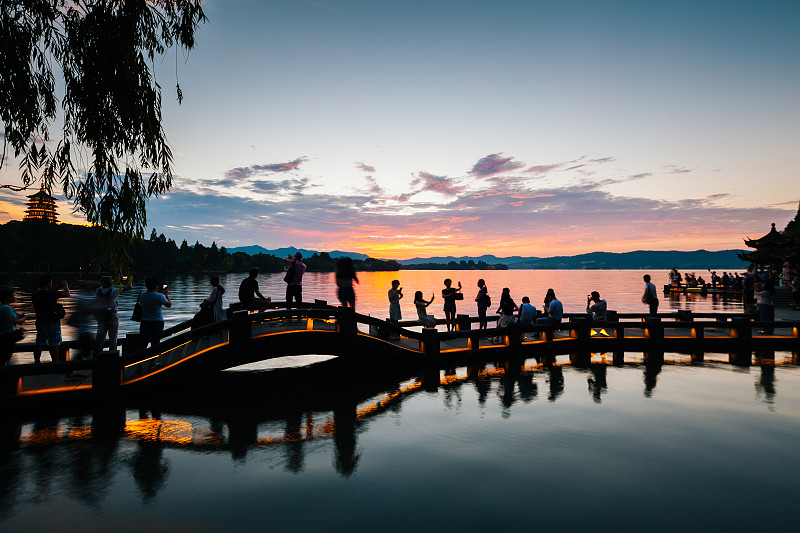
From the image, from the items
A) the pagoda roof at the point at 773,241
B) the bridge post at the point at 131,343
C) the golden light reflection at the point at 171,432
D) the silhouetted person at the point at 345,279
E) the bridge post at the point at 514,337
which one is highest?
the pagoda roof at the point at 773,241

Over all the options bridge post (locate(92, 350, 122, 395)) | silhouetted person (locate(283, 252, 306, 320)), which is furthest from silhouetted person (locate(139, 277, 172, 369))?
silhouetted person (locate(283, 252, 306, 320))

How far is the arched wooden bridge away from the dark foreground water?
0.77 metres

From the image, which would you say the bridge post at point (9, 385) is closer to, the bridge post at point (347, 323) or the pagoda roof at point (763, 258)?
the bridge post at point (347, 323)

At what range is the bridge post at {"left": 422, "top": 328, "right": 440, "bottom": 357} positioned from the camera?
12.8 metres

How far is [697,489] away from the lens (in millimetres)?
5312

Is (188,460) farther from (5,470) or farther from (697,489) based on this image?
(697,489)

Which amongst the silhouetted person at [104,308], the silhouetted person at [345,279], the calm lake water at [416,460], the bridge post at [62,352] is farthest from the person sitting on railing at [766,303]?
the bridge post at [62,352]

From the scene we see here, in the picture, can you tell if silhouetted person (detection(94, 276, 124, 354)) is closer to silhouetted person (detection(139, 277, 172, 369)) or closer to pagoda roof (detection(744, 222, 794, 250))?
silhouetted person (detection(139, 277, 172, 369))

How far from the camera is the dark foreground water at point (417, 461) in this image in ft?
15.6

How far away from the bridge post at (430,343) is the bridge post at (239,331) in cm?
543

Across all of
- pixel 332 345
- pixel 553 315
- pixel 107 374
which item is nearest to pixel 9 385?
pixel 107 374

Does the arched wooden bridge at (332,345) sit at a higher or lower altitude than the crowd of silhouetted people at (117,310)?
lower

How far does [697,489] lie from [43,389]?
489 inches

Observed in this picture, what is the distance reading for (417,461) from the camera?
20.4 feet
